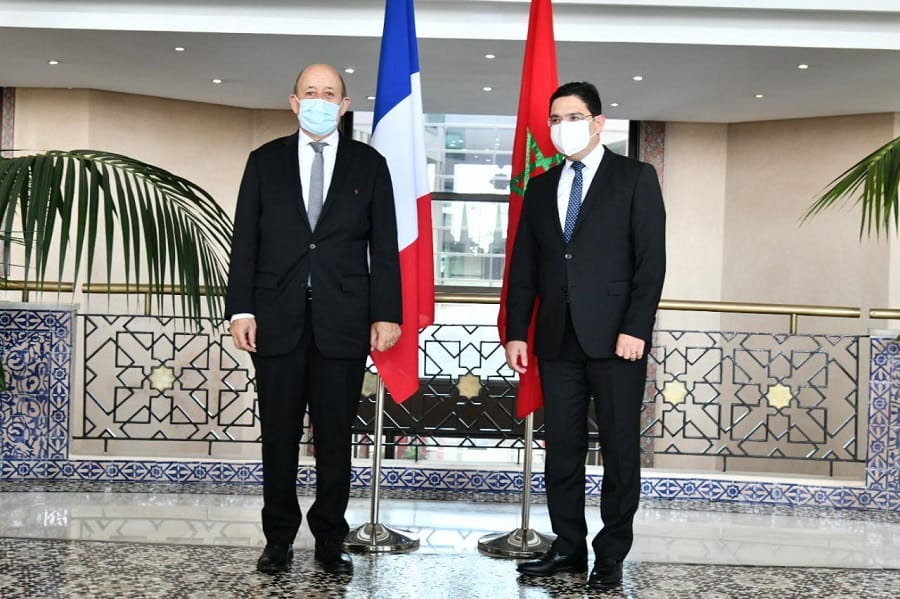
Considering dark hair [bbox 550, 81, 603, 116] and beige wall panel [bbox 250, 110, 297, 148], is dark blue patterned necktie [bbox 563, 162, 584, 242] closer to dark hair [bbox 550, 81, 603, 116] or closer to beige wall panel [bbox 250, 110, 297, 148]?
dark hair [bbox 550, 81, 603, 116]

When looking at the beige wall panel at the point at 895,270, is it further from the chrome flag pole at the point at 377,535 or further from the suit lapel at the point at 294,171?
the suit lapel at the point at 294,171

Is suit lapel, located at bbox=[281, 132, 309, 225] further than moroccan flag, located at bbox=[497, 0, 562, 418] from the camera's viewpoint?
No

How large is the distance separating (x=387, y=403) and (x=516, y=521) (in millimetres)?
5934

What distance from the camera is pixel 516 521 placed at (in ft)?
14.8

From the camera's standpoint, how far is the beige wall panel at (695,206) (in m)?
11.0

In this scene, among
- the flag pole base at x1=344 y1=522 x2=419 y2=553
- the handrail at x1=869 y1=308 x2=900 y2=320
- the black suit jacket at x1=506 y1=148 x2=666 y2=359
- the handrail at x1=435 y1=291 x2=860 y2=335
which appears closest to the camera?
the black suit jacket at x1=506 y1=148 x2=666 y2=359

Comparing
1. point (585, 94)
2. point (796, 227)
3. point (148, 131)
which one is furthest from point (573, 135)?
point (148, 131)

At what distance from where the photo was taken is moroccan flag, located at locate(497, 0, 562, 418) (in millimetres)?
3975

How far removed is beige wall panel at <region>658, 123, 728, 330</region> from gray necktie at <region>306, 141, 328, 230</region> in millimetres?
8046

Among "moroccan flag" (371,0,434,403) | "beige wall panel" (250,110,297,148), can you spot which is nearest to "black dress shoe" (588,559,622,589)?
"moroccan flag" (371,0,434,403)

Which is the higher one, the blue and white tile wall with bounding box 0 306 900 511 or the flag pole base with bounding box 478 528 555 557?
the blue and white tile wall with bounding box 0 306 900 511

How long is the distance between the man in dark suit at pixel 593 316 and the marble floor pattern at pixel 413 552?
22 cm

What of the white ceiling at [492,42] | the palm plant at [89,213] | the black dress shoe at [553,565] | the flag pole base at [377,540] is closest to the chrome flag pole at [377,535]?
the flag pole base at [377,540]

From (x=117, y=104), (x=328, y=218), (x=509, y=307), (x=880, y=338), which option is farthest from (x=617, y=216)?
(x=117, y=104)
